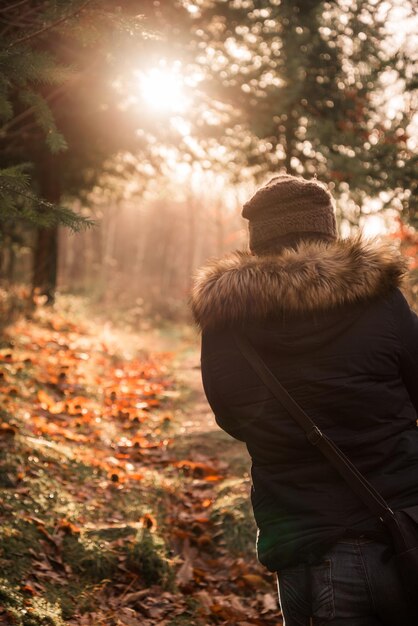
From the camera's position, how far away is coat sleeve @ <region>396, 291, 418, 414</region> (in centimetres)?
193

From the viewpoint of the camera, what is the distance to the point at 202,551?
4590 mm

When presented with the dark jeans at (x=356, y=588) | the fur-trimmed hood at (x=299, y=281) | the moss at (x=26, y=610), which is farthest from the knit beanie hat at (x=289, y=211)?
the moss at (x=26, y=610)

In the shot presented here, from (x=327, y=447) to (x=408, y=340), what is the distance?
1.43ft

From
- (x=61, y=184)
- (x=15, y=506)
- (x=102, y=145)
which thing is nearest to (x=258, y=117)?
(x=102, y=145)

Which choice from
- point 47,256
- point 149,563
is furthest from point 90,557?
point 47,256

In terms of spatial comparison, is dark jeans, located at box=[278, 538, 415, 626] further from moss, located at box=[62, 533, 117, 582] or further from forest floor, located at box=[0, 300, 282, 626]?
moss, located at box=[62, 533, 117, 582]

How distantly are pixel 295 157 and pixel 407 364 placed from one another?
956 centimetres

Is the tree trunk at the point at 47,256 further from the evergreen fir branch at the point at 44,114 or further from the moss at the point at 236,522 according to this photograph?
the evergreen fir branch at the point at 44,114

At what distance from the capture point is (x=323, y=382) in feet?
6.22

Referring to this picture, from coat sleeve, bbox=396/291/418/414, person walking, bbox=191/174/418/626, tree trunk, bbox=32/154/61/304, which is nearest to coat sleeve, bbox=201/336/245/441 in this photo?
person walking, bbox=191/174/418/626

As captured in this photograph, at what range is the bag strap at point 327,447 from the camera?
5.98 feet

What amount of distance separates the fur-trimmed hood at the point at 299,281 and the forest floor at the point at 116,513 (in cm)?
206

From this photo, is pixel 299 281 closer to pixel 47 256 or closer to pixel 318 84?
pixel 318 84

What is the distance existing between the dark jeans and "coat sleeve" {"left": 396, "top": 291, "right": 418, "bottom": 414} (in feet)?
1.78
